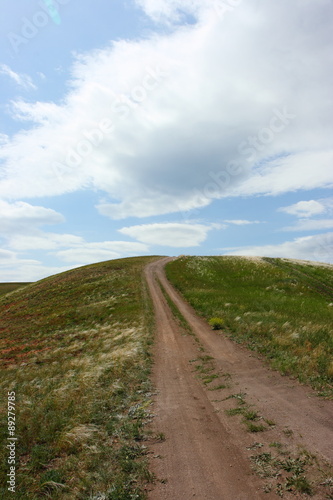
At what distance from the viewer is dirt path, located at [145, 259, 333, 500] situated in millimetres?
6047

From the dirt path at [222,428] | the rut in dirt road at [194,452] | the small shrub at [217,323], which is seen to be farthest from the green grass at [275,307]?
the rut in dirt road at [194,452]

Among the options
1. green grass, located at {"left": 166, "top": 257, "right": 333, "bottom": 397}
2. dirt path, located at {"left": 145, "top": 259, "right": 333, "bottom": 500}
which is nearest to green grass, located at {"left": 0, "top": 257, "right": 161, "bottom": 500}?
dirt path, located at {"left": 145, "top": 259, "right": 333, "bottom": 500}

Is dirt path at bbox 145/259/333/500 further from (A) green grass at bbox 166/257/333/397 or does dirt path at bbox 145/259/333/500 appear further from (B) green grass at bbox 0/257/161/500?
(A) green grass at bbox 166/257/333/397

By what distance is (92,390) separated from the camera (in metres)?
12.1

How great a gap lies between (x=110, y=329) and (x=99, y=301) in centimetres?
1560

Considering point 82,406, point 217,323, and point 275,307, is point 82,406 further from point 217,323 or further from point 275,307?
point 275,307

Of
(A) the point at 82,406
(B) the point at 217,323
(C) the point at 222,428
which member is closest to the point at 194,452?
(C) the point at 222,428

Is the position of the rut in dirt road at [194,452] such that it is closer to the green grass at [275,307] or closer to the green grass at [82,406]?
the green grass at [82,406]

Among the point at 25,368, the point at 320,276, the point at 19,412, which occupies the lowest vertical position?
the point at 25,368

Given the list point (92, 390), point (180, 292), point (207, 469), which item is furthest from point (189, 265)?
point (207, 469)

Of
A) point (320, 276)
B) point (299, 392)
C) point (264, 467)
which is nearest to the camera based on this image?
point (264, 467)

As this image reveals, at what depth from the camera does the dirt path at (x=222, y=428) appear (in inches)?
238

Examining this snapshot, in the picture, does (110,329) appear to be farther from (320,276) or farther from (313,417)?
(320,276)

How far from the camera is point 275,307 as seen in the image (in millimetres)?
28531
